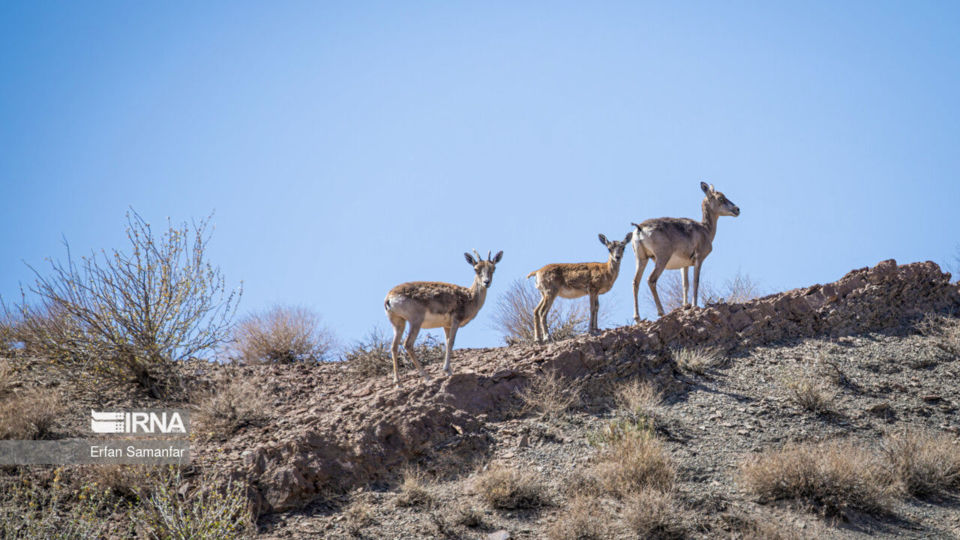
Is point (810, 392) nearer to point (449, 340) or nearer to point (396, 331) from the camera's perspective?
point (449, 340)

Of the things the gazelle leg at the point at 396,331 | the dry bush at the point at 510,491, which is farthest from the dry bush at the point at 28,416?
the dry bush at the point at 510,491

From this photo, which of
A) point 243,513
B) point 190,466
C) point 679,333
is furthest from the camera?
point 679,333

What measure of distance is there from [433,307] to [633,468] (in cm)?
453

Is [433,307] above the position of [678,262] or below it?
below

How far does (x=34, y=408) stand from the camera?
539 inches

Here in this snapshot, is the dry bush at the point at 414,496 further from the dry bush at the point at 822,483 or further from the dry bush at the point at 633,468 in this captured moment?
the dry bush at the point at 822,483

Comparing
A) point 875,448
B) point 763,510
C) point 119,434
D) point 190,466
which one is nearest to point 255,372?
point 119,434

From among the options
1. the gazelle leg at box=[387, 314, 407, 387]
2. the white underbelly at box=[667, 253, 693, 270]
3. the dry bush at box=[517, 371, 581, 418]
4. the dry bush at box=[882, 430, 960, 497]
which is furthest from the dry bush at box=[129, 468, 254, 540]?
the white underbelly at box=[667, 253, 693, 270]

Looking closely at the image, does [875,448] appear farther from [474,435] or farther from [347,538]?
[347,538]

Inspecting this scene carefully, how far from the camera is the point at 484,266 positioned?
14953 mm

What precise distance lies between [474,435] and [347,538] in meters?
2.69

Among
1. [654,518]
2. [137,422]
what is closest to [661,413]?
[654,518]

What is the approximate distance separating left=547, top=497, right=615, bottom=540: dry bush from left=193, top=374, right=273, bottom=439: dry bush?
5.82m

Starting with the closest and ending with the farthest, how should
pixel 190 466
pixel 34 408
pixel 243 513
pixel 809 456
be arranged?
pixel 243 513
pixel 809 456
pixel 190 466
pixel 34 408
